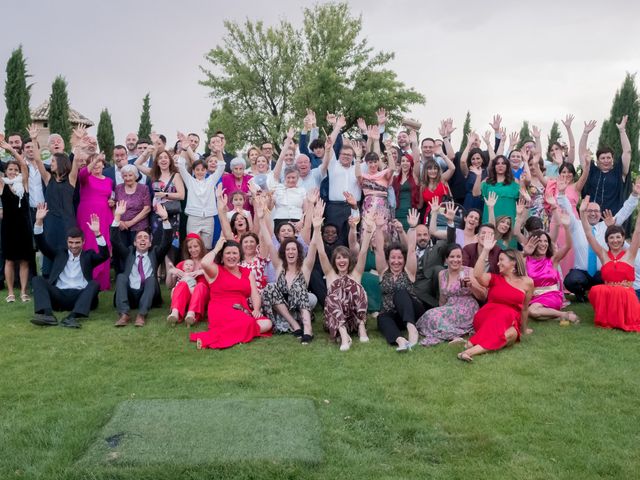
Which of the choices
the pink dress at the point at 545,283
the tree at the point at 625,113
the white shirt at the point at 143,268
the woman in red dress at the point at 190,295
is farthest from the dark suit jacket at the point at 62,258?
Result: the tree at the point at 625,113

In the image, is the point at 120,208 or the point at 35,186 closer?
the point at 120,208

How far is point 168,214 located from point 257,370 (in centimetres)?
388

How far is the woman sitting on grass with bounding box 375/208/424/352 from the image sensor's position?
7.18 metres

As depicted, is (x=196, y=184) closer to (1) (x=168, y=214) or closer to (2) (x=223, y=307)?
(1) (x=168, y=214)

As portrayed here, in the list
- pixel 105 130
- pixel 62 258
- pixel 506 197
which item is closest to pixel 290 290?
pixel 62 258

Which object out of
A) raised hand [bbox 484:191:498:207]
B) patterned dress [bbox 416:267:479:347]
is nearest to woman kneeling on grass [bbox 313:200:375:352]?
patterned dress [bbox 416:267:479:347]

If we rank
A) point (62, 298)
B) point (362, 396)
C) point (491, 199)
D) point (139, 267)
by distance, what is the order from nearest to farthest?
1. point (362, 396)
2. point (62, 298)
3. point (139, 267)
4. point (491, 199)

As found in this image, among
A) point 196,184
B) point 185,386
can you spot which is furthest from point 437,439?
point 196,184

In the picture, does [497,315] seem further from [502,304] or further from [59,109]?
[59,109]

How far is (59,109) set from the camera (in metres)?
29.9

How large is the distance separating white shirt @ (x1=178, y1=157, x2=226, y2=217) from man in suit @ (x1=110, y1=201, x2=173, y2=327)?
66 centimetres

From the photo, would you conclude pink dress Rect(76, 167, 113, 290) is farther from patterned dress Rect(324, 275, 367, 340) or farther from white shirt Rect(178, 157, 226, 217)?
patterned dress Rect(324, 275, 367, 340)

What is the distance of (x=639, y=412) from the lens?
5090 millimetres

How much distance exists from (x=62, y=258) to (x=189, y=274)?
1.83 m
